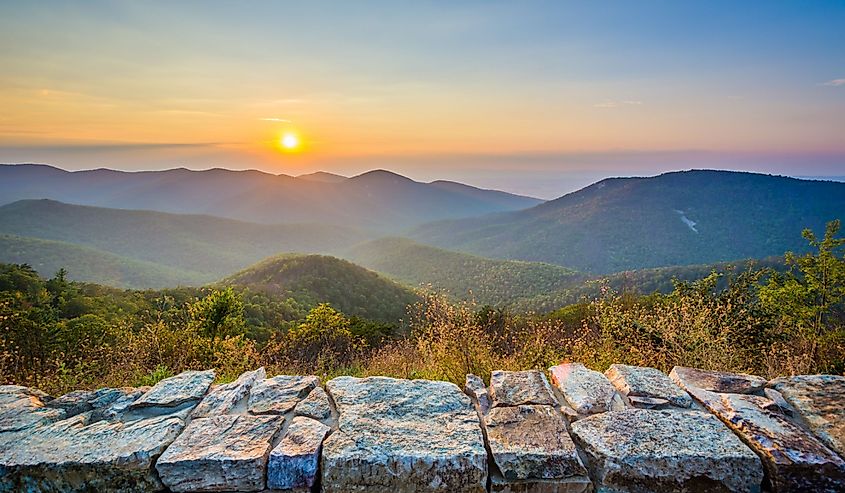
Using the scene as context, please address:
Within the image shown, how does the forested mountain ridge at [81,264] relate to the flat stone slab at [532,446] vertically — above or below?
below

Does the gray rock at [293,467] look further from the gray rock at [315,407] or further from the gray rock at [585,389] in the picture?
the gray rock at [585,389]

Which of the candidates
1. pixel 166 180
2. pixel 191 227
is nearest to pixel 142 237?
pixel 191 227

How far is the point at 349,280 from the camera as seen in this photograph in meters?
35.5

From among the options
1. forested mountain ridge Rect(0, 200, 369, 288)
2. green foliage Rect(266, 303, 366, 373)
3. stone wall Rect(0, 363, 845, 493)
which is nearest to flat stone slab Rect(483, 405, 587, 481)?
stone wall Rect(0, 363, 845, 493)

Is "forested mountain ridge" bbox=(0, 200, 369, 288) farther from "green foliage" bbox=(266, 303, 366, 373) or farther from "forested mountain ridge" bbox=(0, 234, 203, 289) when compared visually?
"green foliage" bbox=(266, 303, 366, 373)

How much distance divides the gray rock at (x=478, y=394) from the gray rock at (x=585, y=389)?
467 millimetres

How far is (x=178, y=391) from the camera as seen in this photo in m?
2.74

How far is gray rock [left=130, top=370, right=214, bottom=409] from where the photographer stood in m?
2.60

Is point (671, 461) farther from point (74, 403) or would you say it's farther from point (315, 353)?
point (315, 353)

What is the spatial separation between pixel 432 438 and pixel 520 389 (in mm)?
786

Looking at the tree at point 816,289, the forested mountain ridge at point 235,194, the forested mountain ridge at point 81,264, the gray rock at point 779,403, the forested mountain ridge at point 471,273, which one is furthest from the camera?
the forested mountain ridge at point 235,194

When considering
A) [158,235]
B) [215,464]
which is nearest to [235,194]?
[158,235]

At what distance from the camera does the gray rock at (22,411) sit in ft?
7.80

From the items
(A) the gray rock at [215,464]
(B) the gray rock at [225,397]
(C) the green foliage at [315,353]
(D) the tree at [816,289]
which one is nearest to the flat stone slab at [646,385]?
(A) the gray rock at [215,464]
